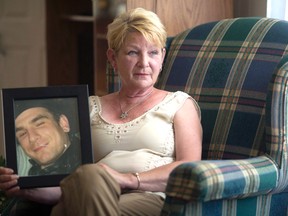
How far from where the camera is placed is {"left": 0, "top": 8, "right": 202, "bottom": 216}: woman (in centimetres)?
183

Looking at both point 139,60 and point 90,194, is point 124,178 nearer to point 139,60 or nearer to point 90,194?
point 90,194

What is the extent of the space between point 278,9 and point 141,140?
3.27 feet

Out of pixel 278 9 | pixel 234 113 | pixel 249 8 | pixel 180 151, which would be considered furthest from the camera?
pixel 249 8

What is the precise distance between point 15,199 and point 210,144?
0.64 meters

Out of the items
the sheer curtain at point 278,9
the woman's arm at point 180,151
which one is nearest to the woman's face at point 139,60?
the woman's arm at point 180,151

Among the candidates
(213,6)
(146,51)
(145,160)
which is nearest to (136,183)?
(145,160)

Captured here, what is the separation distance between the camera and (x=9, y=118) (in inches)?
71.4

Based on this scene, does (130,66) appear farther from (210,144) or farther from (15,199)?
(15,199)

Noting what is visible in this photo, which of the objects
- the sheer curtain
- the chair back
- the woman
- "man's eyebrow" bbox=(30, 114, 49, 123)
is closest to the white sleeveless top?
the woman

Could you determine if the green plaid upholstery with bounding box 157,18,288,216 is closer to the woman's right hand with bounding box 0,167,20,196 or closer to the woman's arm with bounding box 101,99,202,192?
the woman's arm with bounding box 101,99,202,192

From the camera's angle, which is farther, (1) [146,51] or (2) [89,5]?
(2) [89,5]

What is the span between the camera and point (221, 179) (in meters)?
1.59

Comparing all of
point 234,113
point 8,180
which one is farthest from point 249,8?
point 8,180

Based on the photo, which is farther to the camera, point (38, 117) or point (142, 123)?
point (142, 123)
